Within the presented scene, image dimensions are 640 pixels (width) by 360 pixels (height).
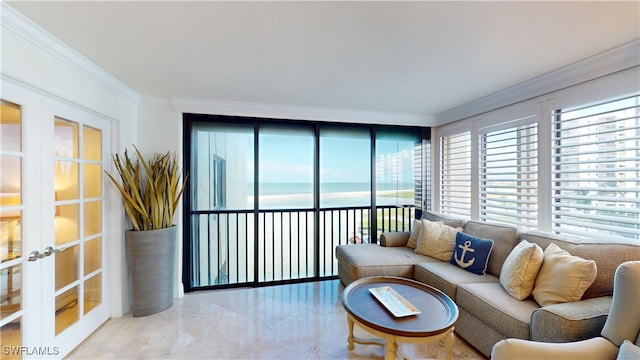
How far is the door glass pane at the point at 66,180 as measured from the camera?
195 centimetres

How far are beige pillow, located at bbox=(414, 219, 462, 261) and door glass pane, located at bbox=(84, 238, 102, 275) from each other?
11.0 feet

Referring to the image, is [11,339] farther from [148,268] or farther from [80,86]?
[80,86]

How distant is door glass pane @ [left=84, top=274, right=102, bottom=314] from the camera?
7.44 feet

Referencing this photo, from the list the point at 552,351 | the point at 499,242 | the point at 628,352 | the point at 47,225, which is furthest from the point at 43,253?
the point at 499,242

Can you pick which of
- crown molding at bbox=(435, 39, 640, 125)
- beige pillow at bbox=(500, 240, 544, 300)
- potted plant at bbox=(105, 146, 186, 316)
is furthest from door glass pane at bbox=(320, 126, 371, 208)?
beige pillow at bbox=(500, 240, 544, 300)

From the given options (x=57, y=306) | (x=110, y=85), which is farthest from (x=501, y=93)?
(x=57, y=306)

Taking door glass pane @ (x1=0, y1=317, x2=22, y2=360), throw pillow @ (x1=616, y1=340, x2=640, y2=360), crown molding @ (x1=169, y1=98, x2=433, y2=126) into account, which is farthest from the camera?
crown molding @ (x1=169, y1=98, x2=433, y2=126)

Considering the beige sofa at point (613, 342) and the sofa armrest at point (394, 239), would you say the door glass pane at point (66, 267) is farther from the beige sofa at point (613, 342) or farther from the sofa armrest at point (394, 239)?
the sofa armrest at point (394, 239)

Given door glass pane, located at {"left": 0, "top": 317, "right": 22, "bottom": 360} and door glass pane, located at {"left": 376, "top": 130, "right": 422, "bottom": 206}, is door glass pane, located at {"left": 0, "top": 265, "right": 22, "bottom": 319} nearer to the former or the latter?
door glass pane, located at {"left": 0, "top": 317, "right": 22, "bottom": 360}

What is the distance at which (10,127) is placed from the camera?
1605mm

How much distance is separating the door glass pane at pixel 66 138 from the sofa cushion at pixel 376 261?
2779 millimetres

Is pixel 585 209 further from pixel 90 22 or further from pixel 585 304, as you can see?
pixel 90 22

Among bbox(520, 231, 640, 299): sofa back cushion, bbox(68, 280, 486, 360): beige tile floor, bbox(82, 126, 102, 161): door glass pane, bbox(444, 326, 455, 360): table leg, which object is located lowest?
bbox(68, 280, 486, 360): beige tile floor

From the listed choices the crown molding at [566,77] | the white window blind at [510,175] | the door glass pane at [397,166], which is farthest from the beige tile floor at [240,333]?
the crown molding at [566,77]
